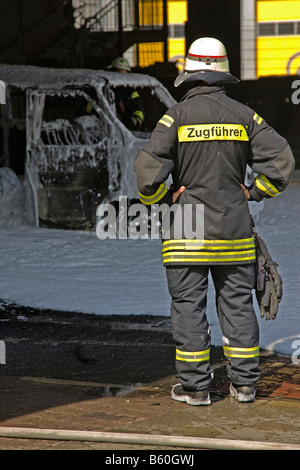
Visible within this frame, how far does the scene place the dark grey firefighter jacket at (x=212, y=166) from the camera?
15.0ft

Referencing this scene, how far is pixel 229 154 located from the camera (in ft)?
15.2

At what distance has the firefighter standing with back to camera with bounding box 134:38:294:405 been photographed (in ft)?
15.1

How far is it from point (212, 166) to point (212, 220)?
28 cm

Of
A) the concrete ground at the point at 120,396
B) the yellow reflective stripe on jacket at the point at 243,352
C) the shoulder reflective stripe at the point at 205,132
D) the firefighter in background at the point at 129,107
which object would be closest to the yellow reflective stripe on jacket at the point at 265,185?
the shoulder reflective stripe at the point at 205,132

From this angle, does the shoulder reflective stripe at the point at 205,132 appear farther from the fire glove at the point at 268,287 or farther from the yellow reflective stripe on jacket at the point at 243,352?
the yellow reflective stripe on jacket at the point at 243,352

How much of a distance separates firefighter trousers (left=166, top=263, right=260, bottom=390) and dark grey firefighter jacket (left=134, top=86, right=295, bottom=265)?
9 centimetres

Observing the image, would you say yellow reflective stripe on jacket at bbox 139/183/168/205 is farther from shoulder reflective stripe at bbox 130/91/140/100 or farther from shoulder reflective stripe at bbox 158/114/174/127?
shoulder reflective stripe at bbox 130/91/140/100

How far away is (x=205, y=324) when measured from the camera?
4660 mm

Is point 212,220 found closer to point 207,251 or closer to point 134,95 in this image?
point 207,251

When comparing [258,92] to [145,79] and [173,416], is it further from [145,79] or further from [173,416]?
[173,416]

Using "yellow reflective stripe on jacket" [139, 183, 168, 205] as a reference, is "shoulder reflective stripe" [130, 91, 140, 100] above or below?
above

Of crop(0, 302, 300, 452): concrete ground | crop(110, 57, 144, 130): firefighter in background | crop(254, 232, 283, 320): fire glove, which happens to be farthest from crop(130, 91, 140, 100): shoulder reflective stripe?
crop(254, 232, 283, 320): fire glove

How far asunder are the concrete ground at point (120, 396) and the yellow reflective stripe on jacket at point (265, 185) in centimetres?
106

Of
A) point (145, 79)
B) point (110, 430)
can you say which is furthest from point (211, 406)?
point (145, 79)
